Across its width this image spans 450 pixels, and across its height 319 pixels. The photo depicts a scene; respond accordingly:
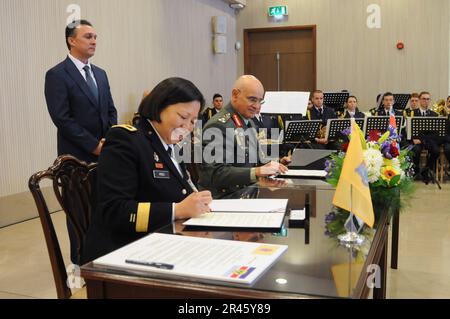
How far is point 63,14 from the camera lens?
223 inches

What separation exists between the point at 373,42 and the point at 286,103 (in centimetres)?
428

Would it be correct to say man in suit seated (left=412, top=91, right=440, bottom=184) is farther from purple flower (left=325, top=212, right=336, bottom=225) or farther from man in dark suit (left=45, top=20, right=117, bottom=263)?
purple flower (left=325, top=212, right=336, bottom=225)

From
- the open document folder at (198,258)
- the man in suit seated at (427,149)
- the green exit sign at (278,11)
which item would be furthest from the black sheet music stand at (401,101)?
the open document folder at (198,258)

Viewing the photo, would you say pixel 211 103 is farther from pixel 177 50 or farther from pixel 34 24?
pixel 34 24

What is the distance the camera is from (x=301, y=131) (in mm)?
7250

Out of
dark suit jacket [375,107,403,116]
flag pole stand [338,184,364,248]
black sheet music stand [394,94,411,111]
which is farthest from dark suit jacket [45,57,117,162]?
black sheet music stand [394,94,411,111]

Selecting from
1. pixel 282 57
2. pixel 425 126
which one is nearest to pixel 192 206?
pixel 425 126

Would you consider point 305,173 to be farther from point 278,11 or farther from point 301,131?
point 278,11

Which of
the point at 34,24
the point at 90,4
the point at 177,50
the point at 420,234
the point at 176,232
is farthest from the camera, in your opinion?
the point at 177,50

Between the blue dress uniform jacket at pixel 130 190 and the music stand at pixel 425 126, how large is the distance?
6252 mm

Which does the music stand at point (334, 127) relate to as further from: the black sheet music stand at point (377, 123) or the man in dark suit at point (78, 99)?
the man in dark suit at point (78, 99)
